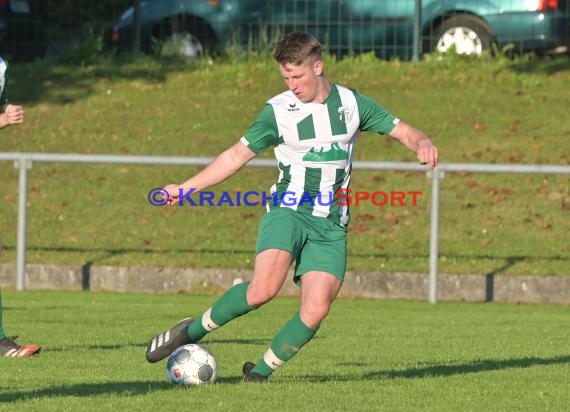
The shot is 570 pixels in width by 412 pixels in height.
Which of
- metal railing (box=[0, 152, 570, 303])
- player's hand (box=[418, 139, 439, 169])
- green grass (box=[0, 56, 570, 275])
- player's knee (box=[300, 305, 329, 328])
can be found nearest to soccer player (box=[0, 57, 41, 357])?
player's knee (box=[300, 305, 329, 328])

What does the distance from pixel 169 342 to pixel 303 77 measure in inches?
63.5

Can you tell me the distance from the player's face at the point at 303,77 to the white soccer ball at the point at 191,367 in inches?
56.5

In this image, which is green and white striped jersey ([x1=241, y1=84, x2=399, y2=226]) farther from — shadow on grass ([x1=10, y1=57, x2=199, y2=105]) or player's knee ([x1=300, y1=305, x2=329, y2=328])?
shadow on grass ([x1=10, y1=57, x2=199, y2=105])

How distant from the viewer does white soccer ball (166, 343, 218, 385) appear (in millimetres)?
7793

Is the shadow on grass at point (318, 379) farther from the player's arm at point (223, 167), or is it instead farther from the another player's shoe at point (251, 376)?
the player's arm at point (223, 167)

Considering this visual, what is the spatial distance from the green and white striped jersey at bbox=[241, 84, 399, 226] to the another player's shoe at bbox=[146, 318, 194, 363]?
872mm

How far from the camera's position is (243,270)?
48.9 ft

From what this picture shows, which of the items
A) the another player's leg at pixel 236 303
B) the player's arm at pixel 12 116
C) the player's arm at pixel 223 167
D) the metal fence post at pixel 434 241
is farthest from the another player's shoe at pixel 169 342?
the metal fence post at pixel 434 241

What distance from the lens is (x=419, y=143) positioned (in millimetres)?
7777

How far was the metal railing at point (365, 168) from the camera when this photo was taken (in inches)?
Result: 559

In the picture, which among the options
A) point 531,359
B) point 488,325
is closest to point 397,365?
point 531,359

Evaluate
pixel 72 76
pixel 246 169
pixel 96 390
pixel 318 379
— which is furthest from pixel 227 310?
pixel 72 76

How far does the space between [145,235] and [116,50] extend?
250 inches

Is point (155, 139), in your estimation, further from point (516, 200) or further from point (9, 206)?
point (516, 200)
